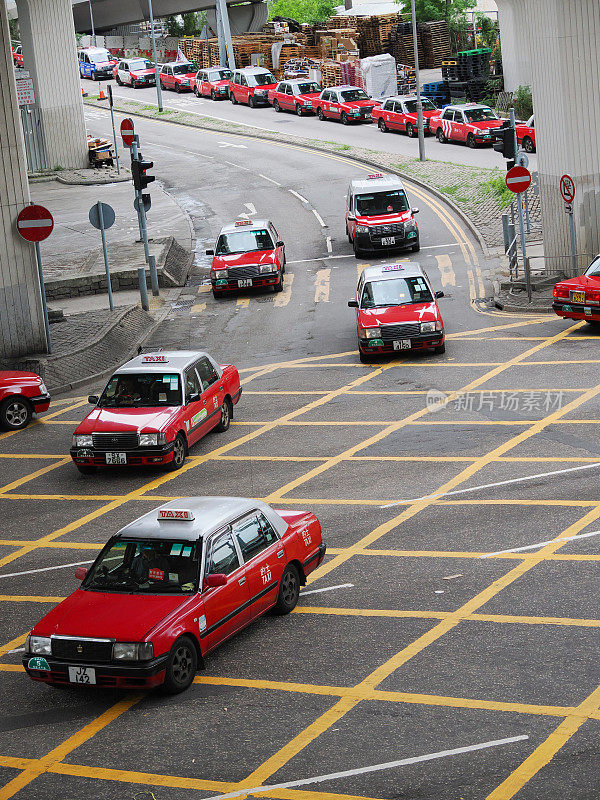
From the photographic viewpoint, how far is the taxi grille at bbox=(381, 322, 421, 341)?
21.1 metres

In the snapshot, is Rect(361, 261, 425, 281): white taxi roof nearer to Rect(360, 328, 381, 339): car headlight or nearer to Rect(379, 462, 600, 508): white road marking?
Rect(360, 328, 381, 339): car headlight

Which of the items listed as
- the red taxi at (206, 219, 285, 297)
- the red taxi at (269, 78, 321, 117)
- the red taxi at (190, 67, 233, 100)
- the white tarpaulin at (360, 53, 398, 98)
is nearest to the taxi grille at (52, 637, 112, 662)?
the red taxi at (206, 219, 285, 297)

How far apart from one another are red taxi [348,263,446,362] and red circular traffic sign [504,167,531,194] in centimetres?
391

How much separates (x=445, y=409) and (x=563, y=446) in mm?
2768

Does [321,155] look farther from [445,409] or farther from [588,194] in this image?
[445,409]

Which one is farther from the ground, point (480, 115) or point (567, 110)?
point (480, 115)

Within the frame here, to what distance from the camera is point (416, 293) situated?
72.2ft

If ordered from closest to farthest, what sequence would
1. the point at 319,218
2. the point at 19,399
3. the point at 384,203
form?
1. the point at 19,399
2. the point at 384,203
3. the point at 319,218

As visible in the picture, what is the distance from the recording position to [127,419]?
647 inches

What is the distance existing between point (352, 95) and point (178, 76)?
18274mm

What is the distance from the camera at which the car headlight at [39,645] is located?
959cm

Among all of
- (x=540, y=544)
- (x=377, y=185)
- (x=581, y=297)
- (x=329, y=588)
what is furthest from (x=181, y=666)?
(x=377, y=185)

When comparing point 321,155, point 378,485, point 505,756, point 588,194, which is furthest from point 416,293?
point 321,155

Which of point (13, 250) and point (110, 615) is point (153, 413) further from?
point (13, 250)
